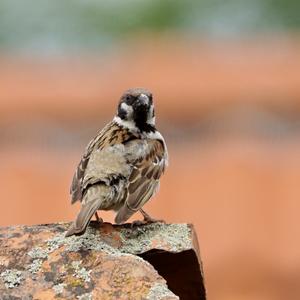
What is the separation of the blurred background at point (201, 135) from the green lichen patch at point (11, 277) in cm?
208

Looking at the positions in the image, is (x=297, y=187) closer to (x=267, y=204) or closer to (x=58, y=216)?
(x=267, y=204)

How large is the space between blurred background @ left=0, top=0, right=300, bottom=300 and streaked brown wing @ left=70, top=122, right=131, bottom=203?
0.60 m

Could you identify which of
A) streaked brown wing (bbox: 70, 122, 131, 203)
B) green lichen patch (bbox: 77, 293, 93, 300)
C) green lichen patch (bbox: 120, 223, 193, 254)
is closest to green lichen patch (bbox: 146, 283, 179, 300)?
green lichen patch (bbox: 77, 293, 93, 300)

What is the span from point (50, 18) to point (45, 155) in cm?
1350

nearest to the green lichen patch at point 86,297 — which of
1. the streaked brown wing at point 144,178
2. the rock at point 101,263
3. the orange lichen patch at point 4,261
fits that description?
the rock at point 101,263

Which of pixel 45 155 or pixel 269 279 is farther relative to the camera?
pixel 45 155

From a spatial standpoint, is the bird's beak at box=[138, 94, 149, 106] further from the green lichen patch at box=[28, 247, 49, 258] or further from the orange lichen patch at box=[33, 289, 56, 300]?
the orange lichen patch at box=[33, 289, 56, 300]

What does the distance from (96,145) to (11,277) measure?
1607mm

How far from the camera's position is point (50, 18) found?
2058 cm

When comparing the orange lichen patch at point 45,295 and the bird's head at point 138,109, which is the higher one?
the bird's head at point 138,109

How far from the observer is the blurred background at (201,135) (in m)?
5.87

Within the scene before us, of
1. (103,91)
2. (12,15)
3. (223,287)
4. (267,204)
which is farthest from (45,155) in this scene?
(12,15)

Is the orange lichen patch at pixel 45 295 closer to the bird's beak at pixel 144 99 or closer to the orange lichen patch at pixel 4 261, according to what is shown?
the orange lichen patch at pixel 4 261

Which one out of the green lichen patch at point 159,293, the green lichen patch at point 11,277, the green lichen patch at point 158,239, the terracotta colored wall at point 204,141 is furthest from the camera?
the terracotta colored wall at point 204,141
